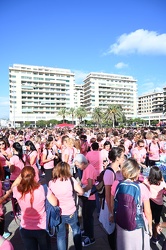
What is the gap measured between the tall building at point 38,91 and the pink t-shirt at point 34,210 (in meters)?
86.4

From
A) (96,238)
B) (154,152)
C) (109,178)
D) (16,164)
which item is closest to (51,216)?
(109,178)

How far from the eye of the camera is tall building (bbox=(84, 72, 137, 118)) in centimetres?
10969

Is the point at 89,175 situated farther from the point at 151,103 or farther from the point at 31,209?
the point at 151,103

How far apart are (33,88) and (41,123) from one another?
20.2m

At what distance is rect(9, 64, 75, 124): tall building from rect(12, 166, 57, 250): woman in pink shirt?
86.4m

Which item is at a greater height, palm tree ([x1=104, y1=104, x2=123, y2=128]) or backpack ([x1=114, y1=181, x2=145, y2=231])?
palm tree ([x1=104, y1=104, x2=123, y2=128])

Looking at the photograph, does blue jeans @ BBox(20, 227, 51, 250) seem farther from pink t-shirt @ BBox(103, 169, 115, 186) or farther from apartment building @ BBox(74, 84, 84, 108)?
apartment building @ BBox(74, 84, 84, 108)

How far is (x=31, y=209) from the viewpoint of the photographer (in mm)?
2604

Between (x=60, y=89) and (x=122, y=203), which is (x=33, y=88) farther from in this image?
(x=122, y=203)

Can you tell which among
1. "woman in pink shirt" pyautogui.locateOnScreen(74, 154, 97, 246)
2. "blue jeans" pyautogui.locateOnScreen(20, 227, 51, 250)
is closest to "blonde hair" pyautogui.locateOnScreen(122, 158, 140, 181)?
"woman in pink shirt" pyautogui.locateOnScreen(74, 154, 97, 246)

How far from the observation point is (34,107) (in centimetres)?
9238

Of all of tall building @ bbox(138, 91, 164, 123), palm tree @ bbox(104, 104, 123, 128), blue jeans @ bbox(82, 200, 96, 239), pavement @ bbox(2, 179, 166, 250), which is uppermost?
tall building @ bbox(138, 91, 164, 123)

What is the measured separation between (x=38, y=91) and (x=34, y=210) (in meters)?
94.4

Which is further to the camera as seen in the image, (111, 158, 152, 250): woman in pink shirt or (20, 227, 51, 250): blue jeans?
(20, 227, 51, 250): blue jeans
